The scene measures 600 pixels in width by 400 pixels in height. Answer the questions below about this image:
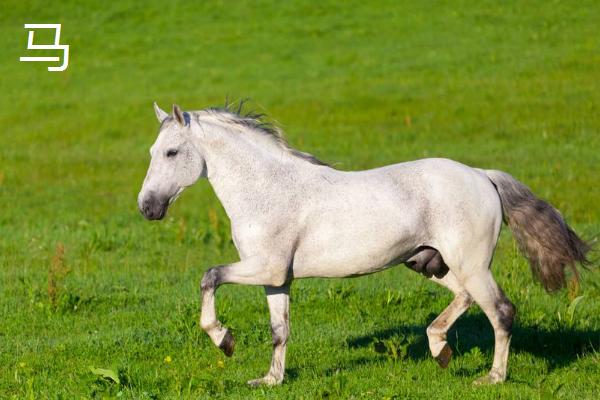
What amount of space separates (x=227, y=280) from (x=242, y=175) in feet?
2.94

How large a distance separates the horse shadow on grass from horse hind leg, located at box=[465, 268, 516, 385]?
31.9 inches

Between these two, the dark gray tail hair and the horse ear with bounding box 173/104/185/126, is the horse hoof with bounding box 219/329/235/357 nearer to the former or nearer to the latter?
the horse ear with bounding box 173/104/185/126

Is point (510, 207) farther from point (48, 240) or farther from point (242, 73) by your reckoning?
point (242, 73)

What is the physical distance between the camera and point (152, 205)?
816 centimetres

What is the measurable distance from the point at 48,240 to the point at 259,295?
16.9ft

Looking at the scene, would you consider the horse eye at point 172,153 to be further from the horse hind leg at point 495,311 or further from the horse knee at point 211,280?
the horse hind leg at point 495,311

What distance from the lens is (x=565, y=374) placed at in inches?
347

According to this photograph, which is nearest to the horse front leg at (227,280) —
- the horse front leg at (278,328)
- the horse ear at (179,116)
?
the horse front leg at (278,328)

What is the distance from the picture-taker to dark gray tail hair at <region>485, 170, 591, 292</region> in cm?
888

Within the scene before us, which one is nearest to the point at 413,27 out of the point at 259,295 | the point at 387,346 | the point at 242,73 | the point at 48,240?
the point at 242,73

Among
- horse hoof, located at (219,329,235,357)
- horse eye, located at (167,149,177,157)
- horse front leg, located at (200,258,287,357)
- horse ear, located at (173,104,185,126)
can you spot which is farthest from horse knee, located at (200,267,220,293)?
horse ear, located at (173,104,185,126)

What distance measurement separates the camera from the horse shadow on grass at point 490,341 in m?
9.55

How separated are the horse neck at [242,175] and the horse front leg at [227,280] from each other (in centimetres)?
45

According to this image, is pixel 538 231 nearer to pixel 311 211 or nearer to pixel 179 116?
pixel 311 211
